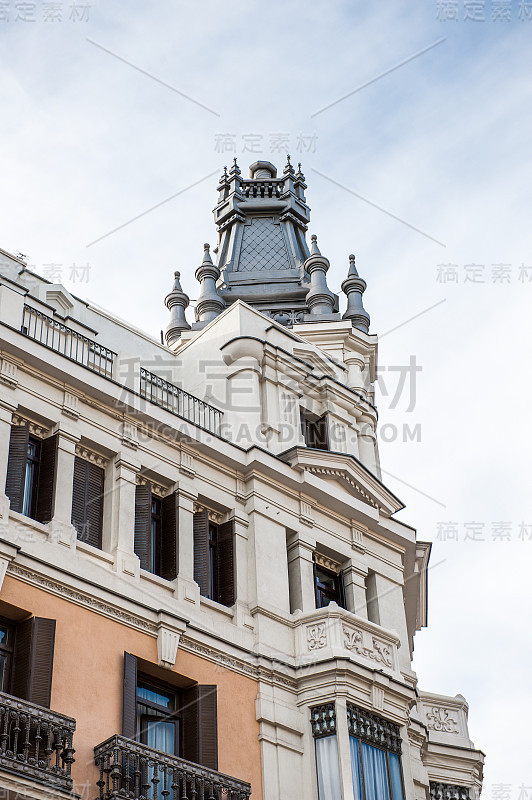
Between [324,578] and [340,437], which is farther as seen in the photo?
[340,437]

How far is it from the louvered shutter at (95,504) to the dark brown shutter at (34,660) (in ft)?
8.64

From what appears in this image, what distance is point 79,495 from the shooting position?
74.3 feet

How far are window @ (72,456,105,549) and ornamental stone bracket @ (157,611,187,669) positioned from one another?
190 cm

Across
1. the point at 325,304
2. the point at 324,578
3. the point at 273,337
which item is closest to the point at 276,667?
the point at 324,578

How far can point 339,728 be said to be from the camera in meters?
21.9

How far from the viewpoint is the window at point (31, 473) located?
70.8ft

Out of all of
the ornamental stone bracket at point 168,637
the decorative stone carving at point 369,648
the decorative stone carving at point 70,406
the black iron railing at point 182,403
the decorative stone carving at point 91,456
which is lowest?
the ornamental stone bracket at point 168,637

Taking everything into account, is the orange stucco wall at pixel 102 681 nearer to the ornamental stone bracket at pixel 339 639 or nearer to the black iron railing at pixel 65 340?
the ornamental stone bracket at pixel 339 639

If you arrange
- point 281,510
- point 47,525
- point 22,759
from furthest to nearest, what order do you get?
point 281,510 < point 47,525 < point 22,759

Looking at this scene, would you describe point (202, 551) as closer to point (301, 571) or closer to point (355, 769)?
point (301, 571)

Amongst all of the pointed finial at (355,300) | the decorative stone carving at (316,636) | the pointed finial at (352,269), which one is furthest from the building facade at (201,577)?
the pointed finial at (352,269)

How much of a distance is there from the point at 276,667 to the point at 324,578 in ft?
11.6

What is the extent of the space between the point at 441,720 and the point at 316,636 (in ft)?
18.7

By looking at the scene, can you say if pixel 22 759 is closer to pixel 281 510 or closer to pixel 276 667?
pixel 276 667
